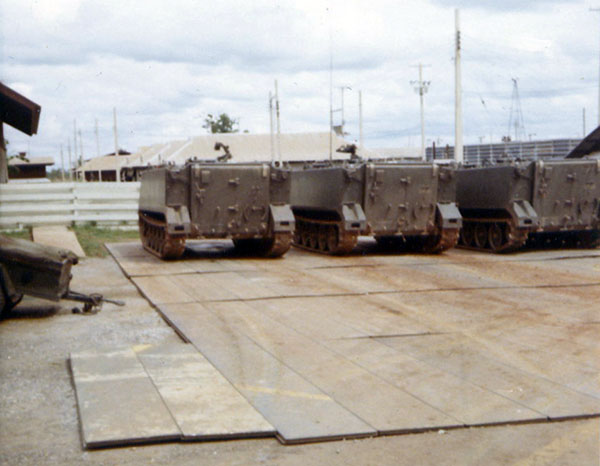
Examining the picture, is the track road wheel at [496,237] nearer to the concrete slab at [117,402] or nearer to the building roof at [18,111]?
the building roof at [18,111]

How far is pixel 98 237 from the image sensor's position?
806 inches

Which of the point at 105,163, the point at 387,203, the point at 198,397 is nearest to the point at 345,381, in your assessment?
the point at 198,397

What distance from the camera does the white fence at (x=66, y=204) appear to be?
21.6m

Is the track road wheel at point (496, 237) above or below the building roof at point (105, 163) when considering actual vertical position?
below

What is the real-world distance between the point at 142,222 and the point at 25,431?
13346 mm

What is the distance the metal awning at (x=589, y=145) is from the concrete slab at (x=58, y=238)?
17600mm

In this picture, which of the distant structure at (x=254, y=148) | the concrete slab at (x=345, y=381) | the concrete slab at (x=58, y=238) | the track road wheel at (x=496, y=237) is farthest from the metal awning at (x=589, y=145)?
the distant structure at (x=254, y=148)

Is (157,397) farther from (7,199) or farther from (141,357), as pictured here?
(7,199)

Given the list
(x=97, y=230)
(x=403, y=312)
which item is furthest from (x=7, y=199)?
(x=403, y=312)

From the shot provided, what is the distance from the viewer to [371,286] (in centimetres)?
1241

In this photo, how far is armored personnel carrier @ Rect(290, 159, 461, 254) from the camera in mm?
16359

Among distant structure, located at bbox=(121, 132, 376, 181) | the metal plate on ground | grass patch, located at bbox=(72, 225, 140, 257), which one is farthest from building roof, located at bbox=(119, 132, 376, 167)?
the metal plate on ground

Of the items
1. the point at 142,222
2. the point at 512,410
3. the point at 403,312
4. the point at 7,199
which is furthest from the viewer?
the point at 7,199

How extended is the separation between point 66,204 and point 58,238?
169 inches
